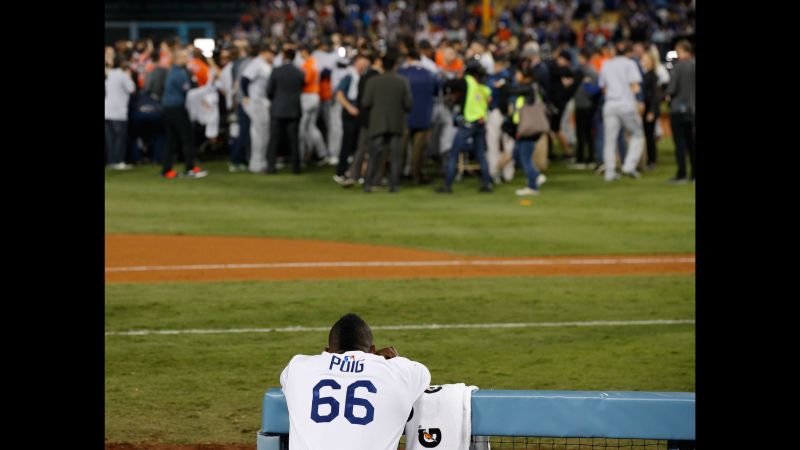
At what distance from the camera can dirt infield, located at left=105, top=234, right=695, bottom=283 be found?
14.8 m

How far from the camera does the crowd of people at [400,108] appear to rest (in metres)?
21.4

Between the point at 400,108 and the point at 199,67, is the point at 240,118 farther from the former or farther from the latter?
the point at 400,108

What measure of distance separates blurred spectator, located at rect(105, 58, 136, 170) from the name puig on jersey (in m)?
20.1

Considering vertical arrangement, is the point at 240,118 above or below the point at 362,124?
above

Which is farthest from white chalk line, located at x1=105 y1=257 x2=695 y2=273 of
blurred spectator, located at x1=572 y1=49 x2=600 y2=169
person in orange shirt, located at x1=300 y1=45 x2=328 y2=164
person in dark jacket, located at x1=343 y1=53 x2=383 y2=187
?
blurred spectator, located at x1=572 y1=49 x2=600 y2=169

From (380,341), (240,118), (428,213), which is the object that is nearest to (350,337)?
(380,341)

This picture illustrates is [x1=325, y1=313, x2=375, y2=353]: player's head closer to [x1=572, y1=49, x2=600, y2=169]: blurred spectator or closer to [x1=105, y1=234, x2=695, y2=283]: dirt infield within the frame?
[x1=105, y1=234, x2=695, y2=283]: dirt infield

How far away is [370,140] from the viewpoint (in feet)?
70.8

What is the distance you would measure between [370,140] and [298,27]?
109 feet

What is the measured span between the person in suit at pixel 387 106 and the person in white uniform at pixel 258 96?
12.2ft

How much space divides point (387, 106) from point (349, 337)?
611 inches

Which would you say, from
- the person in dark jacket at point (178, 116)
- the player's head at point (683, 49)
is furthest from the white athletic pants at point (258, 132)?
the player's head at point (683, 49)

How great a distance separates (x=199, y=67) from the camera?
25719 millimetres
